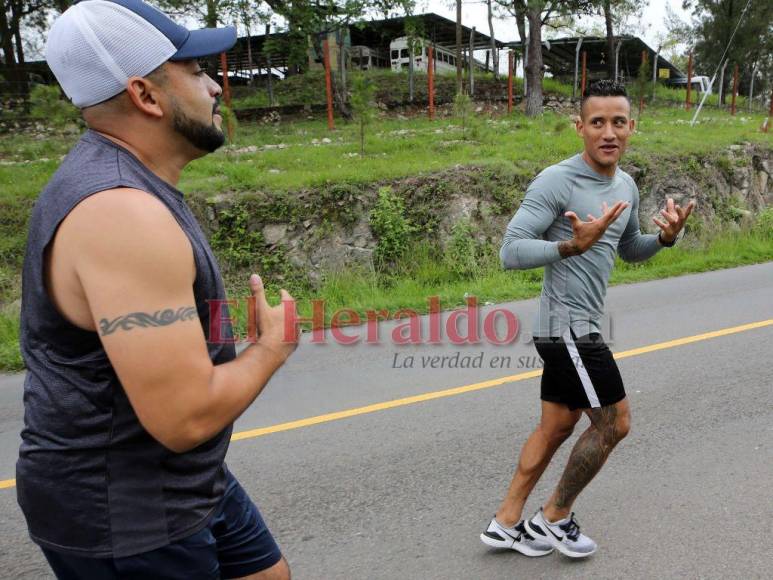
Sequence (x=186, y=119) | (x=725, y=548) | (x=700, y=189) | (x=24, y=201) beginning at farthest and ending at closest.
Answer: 1. (x=700, y=189)
2. (x=24, y=201)
3. (x=725, y=548)
4. (x=186, y=119)

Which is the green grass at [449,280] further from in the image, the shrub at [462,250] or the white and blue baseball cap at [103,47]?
the white and blue baseball cap at [103,47]

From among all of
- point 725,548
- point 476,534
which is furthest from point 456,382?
point 725,548

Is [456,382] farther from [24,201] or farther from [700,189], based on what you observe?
[700,189]

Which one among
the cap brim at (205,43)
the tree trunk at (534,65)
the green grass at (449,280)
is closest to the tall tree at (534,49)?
the tree trunk at (534,65)

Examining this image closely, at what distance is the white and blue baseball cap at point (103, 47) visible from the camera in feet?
4.37

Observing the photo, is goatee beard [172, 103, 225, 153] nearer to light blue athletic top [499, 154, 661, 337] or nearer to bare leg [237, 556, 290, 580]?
bare leg [237, 556, 290, 580]

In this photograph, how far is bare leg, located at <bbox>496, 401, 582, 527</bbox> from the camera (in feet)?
9.81

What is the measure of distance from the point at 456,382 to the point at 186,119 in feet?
14.2

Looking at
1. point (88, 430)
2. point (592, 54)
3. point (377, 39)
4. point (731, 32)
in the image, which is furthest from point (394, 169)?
point (731, 32)

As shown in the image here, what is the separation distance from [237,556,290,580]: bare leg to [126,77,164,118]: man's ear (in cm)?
130

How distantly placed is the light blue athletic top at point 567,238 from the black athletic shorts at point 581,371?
6 centimetres

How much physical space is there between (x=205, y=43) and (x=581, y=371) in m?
2.08

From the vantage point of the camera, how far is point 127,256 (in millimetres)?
1208

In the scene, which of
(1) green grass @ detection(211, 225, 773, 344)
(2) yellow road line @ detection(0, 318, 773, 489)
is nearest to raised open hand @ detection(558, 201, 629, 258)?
(2) yellow road line @ detection(0, 318, 773, 489)
